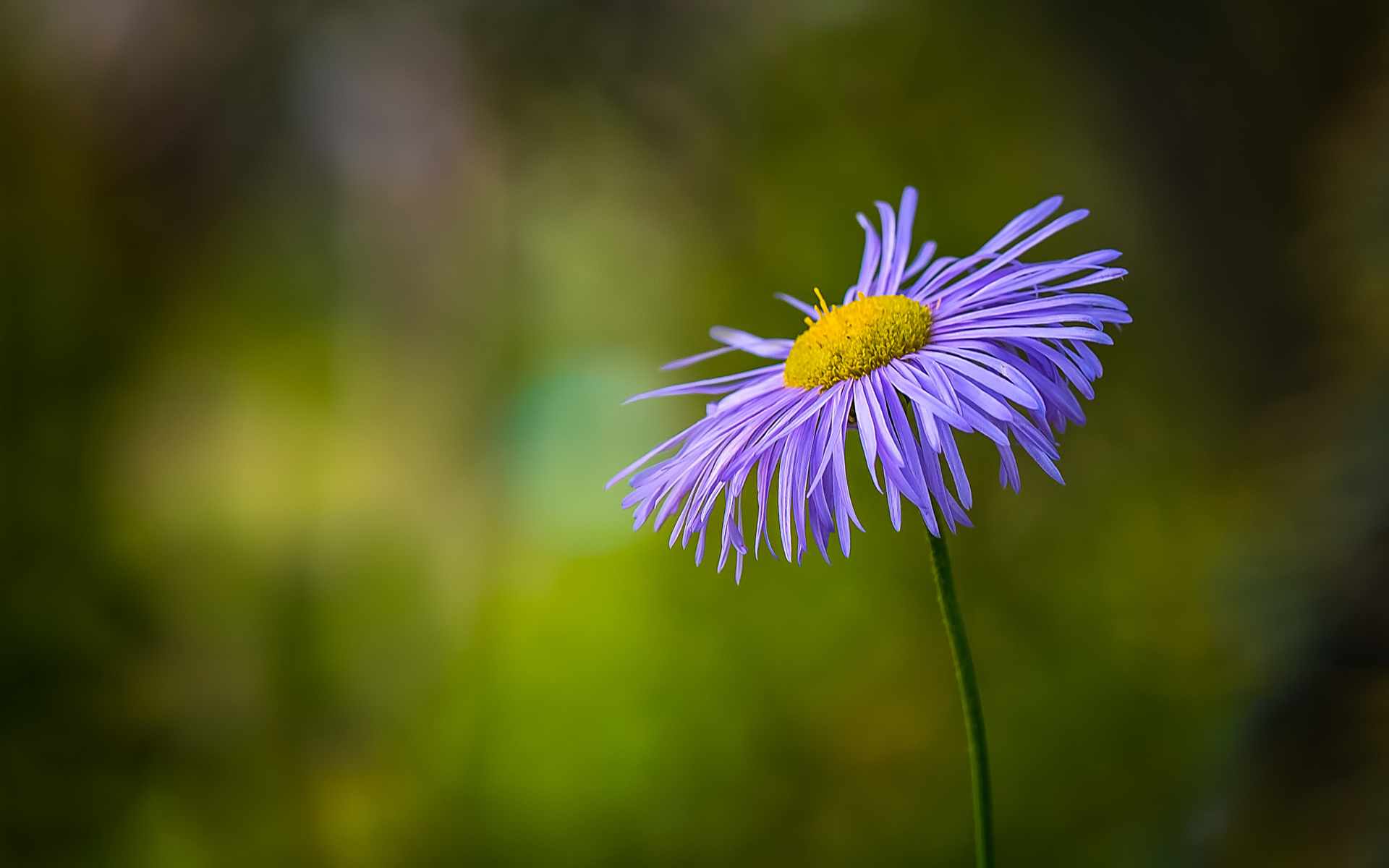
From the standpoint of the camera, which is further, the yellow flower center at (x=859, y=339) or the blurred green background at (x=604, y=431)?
the blurred green background at (x=604, y=431)

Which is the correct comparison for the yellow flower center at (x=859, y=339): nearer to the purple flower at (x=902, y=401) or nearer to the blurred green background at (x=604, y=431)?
the purple flower at (x=902, y=401)

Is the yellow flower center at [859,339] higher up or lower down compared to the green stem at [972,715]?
higher up

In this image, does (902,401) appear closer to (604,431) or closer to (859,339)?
(859,339)

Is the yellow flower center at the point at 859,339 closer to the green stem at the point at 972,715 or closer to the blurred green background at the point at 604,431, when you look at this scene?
the green stem at the point at 972,715

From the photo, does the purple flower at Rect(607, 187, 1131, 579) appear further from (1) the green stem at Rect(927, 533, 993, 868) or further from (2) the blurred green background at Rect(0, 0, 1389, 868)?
(2) the blurred green background at Rect(0, 0, 1389, 868)

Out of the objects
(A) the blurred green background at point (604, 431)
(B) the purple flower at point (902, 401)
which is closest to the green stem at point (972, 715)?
(B) the purple flower at point (902, 401)

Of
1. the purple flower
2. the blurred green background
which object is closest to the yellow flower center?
the purple flower

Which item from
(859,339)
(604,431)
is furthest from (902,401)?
(604,431)

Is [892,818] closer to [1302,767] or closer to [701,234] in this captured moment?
[1302,767]
